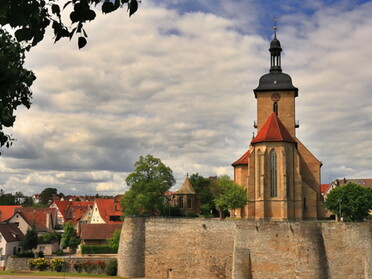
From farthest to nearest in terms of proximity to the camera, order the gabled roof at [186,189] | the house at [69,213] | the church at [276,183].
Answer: the house at [69,213]
the gabled roof at [186,189]
the church at [276,183]

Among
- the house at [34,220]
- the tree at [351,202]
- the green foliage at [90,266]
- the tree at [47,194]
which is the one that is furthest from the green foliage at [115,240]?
the tree at [47,194]

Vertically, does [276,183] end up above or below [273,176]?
below

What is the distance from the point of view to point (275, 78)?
63594 millimetres

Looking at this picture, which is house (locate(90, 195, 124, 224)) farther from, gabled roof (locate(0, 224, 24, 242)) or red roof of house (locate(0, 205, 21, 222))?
gabled roof (locate(0, 224, 24, 242))

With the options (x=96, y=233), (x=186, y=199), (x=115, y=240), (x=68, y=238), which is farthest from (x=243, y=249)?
(x=68, y=238)

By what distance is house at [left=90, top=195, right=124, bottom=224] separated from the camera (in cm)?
8069

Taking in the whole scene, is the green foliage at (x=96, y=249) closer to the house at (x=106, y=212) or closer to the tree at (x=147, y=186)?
the tree at (x=147, y=186)

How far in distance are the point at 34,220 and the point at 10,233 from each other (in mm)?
13607

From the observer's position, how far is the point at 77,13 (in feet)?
19.7

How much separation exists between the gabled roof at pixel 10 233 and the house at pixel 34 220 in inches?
246

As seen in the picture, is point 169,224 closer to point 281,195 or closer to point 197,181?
point 281,195

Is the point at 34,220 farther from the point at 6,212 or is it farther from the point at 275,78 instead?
the point at 275,78

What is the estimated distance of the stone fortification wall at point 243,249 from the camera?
4294 centimetres

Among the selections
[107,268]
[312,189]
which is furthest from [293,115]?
[107,268]
